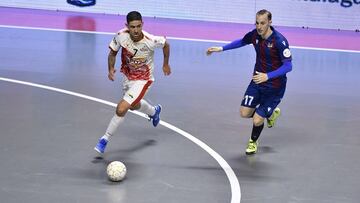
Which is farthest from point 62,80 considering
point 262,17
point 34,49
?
point 262,17

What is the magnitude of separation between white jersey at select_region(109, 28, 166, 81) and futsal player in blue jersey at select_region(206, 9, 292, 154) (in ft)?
2.76

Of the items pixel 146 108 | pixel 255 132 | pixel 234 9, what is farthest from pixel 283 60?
pixel 234 9

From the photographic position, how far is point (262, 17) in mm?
8070

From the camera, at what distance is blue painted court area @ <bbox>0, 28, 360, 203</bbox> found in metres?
7.11

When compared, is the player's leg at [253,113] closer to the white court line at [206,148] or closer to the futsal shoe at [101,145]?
the white court line at [206,148]

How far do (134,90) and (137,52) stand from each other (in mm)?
477

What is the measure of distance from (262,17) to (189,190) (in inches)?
92.6

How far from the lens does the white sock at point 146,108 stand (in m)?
9.05

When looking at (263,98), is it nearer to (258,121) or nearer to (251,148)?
(258,121)

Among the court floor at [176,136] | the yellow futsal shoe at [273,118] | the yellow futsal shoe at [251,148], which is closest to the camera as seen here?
the court floor at [176,136]

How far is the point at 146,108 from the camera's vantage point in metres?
9.12

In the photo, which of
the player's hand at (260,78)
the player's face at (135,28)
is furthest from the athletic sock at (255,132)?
the player's face at (135,28)

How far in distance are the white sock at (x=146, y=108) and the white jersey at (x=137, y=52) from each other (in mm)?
542

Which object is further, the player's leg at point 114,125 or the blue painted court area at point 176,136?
the player's leg at point 114,125
